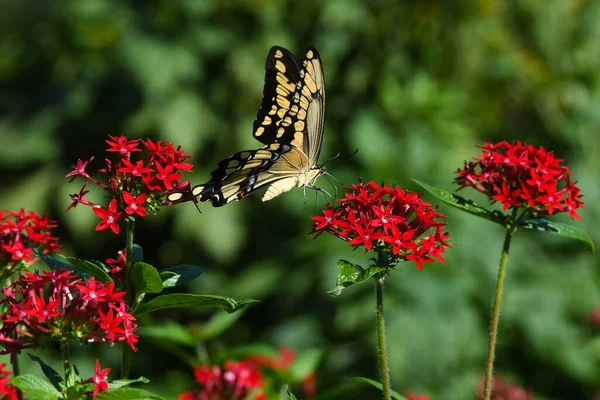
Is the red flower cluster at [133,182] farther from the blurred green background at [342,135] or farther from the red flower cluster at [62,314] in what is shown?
the blurred green background at [342,135]

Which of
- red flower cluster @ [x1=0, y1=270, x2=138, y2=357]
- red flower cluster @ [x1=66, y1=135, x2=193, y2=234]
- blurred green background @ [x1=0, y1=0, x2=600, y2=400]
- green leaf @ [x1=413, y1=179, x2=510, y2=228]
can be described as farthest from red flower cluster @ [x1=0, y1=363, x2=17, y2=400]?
blurred green background @ [x1=0, y1=0, x2=600, y2=400]

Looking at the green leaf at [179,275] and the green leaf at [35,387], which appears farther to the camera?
the green leaf at [179,275]

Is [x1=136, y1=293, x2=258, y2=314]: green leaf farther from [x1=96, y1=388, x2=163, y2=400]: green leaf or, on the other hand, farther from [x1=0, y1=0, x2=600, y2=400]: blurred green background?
[x1=0, y1=0, x2=600, y2=400]: blurred green background

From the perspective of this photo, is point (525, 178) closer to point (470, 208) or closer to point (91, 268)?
point (470, 208)

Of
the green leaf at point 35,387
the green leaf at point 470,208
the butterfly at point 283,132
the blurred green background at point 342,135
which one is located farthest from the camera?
the blurred green background at point 342,135

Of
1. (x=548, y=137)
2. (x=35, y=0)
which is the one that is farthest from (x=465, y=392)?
(x=35, y=0)

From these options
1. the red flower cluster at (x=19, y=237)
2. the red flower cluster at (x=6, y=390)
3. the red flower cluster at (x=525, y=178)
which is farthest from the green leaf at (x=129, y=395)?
A: the red flower cluster at (x=525, y=178)

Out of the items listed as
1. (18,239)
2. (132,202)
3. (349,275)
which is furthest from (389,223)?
(18,239)
